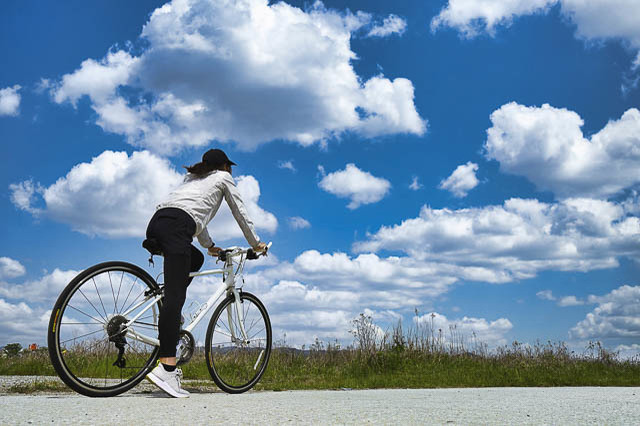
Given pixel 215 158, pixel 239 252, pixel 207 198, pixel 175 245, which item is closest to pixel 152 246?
pixel 175 245

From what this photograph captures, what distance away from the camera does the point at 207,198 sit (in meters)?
5.38

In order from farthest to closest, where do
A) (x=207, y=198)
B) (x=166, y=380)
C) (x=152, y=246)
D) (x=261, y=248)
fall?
1. (x=261, y=248)
2. (x=207, y=198)
3. (x=152, y=246)
4. (x=166, y=380)

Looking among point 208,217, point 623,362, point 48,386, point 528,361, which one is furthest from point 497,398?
point 623,362

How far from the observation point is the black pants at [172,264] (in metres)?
5.05

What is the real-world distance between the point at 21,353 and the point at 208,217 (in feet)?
23.5

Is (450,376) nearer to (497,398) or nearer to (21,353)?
(497,398)

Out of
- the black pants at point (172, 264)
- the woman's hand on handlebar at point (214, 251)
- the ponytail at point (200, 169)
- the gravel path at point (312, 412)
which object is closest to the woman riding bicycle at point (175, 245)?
the black pants at point (172, 264)

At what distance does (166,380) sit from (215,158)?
225 centimetres

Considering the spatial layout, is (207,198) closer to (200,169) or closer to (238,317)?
(200,169)

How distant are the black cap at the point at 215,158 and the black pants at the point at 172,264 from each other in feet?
2.56

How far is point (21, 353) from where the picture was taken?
34.0 ft

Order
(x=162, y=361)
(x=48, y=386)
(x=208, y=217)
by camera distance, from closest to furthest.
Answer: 1. (x=162, y=361)
2. (x=208, y=217)
3. (x=48, y=386)

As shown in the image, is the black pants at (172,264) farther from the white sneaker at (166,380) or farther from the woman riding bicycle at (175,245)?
the white sneaker at (166,380)

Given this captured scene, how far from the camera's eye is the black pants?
16.6 feet
